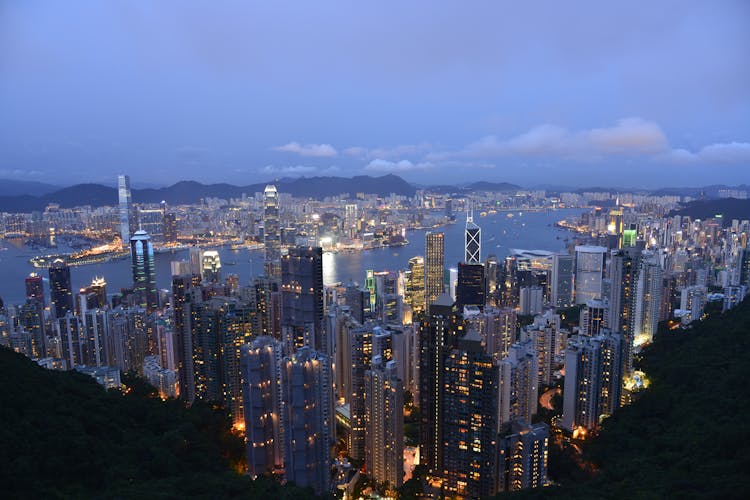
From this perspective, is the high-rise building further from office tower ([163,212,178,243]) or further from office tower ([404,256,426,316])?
office tower ([163,212,178,243])

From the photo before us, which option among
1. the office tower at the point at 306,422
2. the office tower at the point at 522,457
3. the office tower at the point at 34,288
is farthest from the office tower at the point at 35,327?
the office tower at the point at 522,457

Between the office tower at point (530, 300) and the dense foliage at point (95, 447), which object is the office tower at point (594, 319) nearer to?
the office tower at point (530, 300)

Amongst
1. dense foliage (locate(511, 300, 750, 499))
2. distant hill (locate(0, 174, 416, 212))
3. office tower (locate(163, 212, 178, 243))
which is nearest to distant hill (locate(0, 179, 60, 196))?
distant hill (locate(0, 174, 416, 212))

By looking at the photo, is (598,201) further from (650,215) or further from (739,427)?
(739,427)

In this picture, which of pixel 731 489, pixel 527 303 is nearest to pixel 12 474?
pixel 731 489

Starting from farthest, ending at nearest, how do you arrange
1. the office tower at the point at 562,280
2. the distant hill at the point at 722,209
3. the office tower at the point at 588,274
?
the distant hill at the point at 722,209, the office tower at the point at 562,280, the office tower at the point at 588,274

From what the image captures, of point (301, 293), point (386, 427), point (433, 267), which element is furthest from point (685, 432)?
point (433, 267)

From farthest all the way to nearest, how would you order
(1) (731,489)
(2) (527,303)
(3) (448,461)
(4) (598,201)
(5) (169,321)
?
1. (4) (598,201)
2. (2) (527,303)
3. (5) (169,321)
4. (3) (448,461)
5. (1) (731,489)
